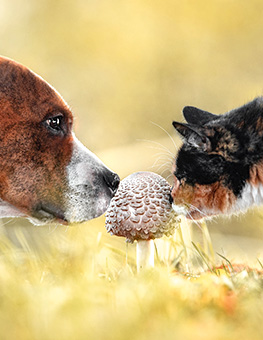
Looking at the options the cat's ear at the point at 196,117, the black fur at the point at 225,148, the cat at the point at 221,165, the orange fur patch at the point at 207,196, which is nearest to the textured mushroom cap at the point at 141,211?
the cat at the point at 221,165

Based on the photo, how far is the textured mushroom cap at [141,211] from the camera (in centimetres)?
287

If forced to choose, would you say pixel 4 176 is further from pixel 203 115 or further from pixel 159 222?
pixel 203 115

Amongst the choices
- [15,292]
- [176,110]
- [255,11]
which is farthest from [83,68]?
[15,292]

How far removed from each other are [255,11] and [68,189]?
30.4ft

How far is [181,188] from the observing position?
11.1 feet

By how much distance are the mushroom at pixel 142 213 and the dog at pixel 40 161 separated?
0.17m

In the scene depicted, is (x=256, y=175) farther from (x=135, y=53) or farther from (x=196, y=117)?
(x=135, y=53)

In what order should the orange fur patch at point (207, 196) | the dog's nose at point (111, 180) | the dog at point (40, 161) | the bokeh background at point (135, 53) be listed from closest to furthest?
the dog at point (40, 161), the dog's nose at point (111, 180), the orange fur patch at point (207, 196), the bokeh background at point (135, 53)

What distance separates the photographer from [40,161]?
2863mm

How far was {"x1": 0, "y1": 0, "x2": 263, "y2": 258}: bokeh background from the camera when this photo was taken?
10328mm

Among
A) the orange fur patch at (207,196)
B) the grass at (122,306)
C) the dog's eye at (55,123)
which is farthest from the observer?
the orange fur patch at (207,196)

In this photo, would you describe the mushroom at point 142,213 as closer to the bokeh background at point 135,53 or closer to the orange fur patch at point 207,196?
the orange fur patch at point 207,196

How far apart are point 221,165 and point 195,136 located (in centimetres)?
26

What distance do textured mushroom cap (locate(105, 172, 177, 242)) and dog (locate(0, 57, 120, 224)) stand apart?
0.17 metres
